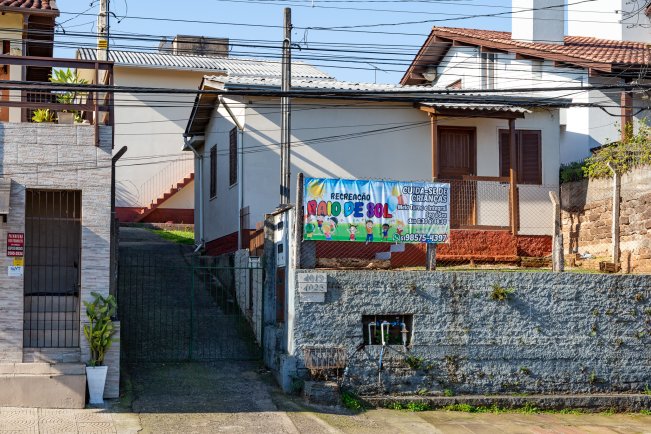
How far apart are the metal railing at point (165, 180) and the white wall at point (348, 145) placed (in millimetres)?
10620

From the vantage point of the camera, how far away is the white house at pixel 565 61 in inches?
888

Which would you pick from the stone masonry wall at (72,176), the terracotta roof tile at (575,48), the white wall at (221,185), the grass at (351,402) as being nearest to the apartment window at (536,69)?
the terracotta roof tile at (575,48)

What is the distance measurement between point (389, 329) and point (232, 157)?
7687 mm

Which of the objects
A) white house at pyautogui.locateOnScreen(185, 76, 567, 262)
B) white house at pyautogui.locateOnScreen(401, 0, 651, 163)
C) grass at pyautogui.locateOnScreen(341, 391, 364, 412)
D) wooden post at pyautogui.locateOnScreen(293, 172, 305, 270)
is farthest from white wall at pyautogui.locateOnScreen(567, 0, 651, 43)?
grass at pyautogui.locateOnScreen(341, 391, 364, 412)

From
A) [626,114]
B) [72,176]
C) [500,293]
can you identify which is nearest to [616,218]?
[500,293]

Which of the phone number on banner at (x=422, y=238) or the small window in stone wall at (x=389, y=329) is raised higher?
the phone number on banner at (x=422, y=238)

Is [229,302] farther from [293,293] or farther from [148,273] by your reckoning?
[293,293]

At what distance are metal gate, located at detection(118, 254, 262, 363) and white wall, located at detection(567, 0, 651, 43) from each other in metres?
15.1

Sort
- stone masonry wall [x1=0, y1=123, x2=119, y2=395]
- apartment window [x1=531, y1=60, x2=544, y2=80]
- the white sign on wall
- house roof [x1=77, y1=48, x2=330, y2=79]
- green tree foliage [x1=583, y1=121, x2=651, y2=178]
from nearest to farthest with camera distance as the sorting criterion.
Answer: stone masonry wall [x1=0, y1=123, x2=119, y2=395], the white sign on wall, green tree foliage [x1=583, y1=121, x2=651, y2=178], apartment window [x1=531, y1=60, x2=544, y2=80], house roof [x1=77, y1=48, x2=330, y2=79]

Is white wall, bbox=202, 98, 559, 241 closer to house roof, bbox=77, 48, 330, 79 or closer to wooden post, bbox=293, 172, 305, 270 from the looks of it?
wooden post, bbox=293, 172, 305, 270

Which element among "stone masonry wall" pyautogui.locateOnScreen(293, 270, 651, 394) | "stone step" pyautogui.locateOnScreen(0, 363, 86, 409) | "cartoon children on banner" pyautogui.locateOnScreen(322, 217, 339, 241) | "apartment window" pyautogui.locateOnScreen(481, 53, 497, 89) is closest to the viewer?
"stone step" pyautogui.locateOnScreen(0, 363, 86, 409)

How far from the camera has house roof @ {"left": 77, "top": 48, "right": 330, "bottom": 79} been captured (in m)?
32.8

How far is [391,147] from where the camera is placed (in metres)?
20.9

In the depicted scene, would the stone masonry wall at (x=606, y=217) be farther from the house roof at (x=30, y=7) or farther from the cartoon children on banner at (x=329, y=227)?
the house roof at (x=30, y=7)
